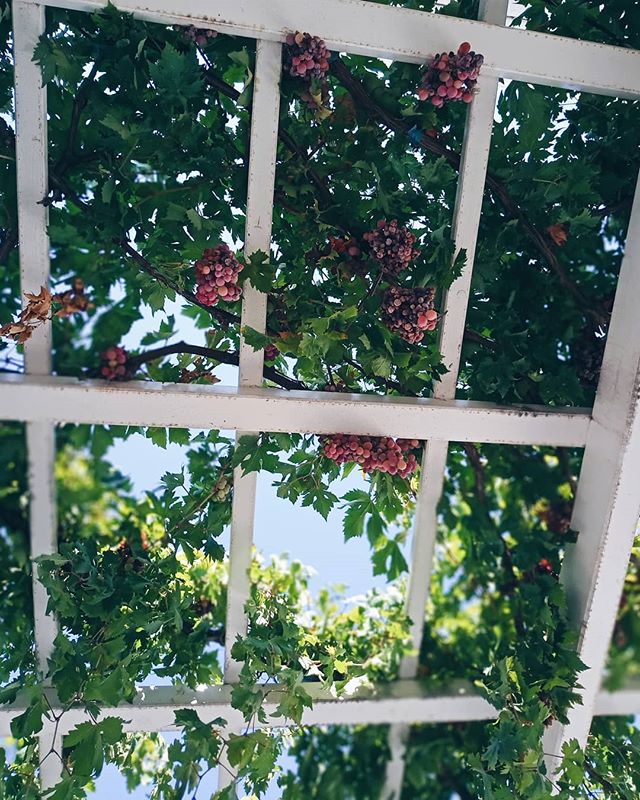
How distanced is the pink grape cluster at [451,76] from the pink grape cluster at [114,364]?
0.86 m

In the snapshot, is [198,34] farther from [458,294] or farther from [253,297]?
[458,294]

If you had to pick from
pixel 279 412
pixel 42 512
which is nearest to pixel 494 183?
pixel 279 412

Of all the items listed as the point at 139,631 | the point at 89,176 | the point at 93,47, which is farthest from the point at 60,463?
the point at 93,47

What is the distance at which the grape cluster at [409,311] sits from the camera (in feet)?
4.74

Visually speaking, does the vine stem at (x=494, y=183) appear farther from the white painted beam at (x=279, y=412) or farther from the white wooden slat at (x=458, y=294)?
the white painted beam at (x=279, y=412)

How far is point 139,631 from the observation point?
1593 millimetres

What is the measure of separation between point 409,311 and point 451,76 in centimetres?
49

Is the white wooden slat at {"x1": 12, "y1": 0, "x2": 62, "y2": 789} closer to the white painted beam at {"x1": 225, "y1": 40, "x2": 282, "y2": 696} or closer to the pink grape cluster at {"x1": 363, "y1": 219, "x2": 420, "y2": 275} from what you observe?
the white painted beam at {"x1": 225, "y1": 40, "x2": 282, "y2": 696}

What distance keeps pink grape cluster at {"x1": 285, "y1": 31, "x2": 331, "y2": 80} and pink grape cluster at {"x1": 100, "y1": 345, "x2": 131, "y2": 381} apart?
2.31 feet

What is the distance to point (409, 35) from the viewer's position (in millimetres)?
1340

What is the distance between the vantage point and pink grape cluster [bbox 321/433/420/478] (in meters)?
1.51

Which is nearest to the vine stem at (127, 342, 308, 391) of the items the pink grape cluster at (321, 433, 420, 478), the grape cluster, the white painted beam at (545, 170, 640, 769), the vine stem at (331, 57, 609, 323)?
the pink grape cluster at (321, 433, 420, 478)

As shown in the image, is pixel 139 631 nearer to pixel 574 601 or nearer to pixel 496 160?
pixel 574 601

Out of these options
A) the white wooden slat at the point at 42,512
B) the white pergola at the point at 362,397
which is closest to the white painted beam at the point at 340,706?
the white pergola at the point at 362,397
